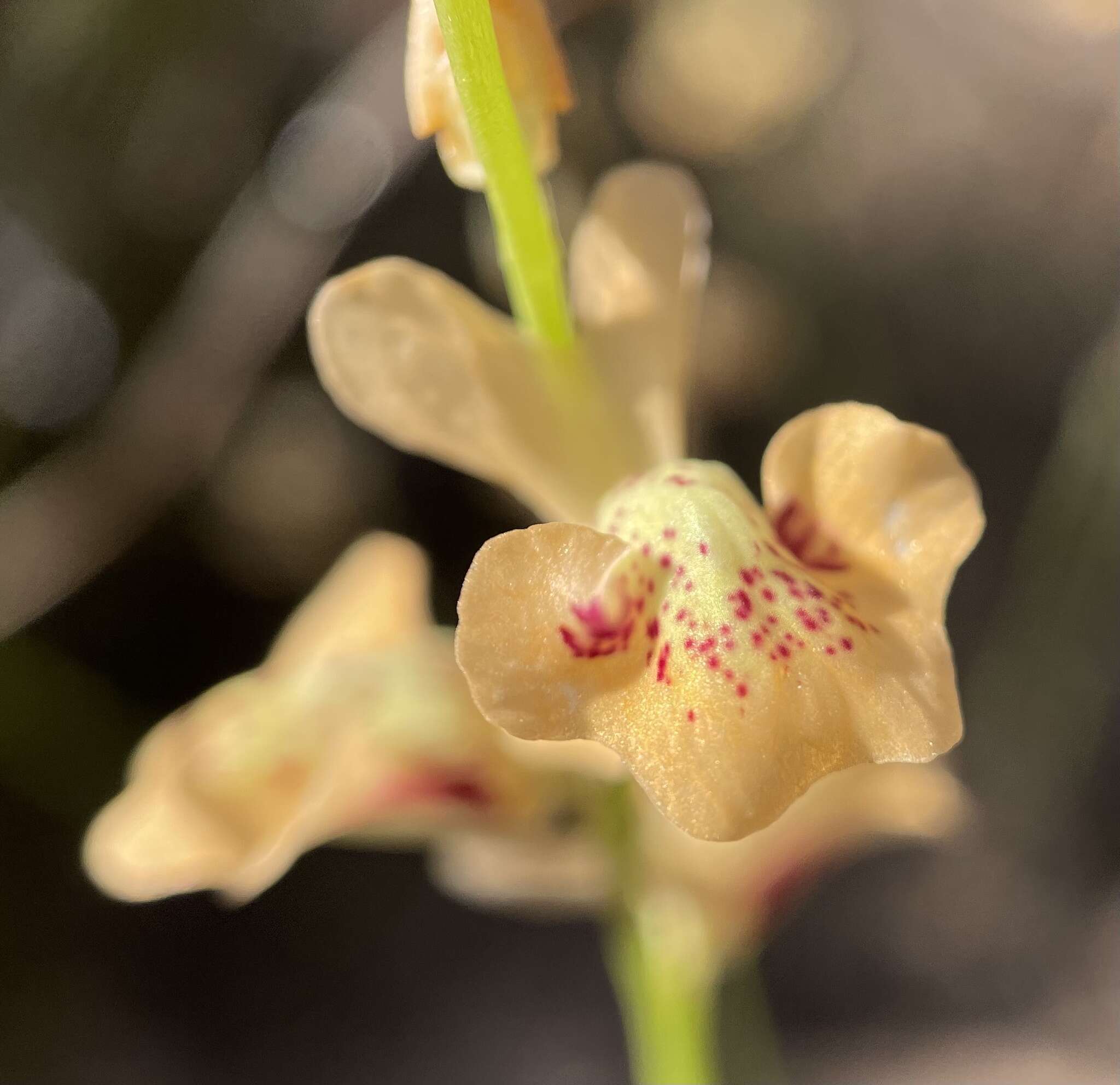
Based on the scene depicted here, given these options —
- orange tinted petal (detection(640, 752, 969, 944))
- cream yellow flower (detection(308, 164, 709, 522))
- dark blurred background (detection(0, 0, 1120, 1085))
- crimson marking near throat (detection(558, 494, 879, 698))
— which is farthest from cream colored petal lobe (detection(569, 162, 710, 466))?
dark blurred background (detection(0, 0, 1120, 1085))

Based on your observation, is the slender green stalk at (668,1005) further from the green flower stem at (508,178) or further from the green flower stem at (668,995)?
the green flower stem at (508,178)

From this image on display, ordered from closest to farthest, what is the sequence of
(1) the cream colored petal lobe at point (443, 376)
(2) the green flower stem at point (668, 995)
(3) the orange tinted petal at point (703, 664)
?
(3) the orange tinted petal at point (703, 664)
(1) the cream colored petal lobe at point (443, 376)
(2) the green flower stem at point (668, 995)

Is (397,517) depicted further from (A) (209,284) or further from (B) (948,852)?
(B) (948,852)

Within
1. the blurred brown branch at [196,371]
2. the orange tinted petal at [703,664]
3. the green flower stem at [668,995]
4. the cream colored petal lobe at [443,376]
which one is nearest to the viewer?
the orange tinted petal at [703,664]

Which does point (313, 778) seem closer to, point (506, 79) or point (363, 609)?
point (363, 609)

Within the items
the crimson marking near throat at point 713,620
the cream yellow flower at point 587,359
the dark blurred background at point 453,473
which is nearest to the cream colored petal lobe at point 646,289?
the cream yellow flower at point 587,359

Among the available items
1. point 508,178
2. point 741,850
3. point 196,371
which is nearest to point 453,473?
point 196,371
